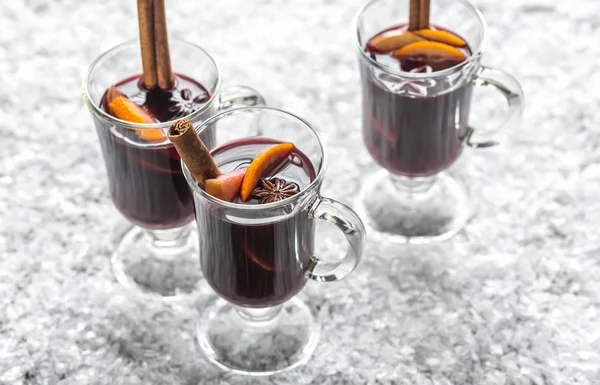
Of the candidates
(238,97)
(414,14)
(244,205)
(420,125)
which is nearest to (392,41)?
(414,14)

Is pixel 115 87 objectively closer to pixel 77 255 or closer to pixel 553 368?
pixel 77 255

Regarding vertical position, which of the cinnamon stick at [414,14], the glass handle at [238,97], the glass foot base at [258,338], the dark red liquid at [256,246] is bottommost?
the glass foot base at [258,338]

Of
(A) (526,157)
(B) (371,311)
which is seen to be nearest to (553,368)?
(B) (371,311)

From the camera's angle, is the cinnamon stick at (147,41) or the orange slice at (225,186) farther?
the cinnamon stick at (147,41)

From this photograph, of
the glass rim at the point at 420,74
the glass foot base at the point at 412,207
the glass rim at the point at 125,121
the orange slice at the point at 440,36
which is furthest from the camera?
the glass foot base at the point at 412,207

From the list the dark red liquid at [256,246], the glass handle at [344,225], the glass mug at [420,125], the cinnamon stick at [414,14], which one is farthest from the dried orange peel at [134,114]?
the cinnamon stick at [414,14]

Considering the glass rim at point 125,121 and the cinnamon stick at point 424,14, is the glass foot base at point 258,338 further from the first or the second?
the cinnamon stick at point 424,14

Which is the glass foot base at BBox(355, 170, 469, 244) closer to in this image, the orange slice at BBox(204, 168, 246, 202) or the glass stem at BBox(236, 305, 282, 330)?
the glass stem at BBox(236, 305, 282, 330)
